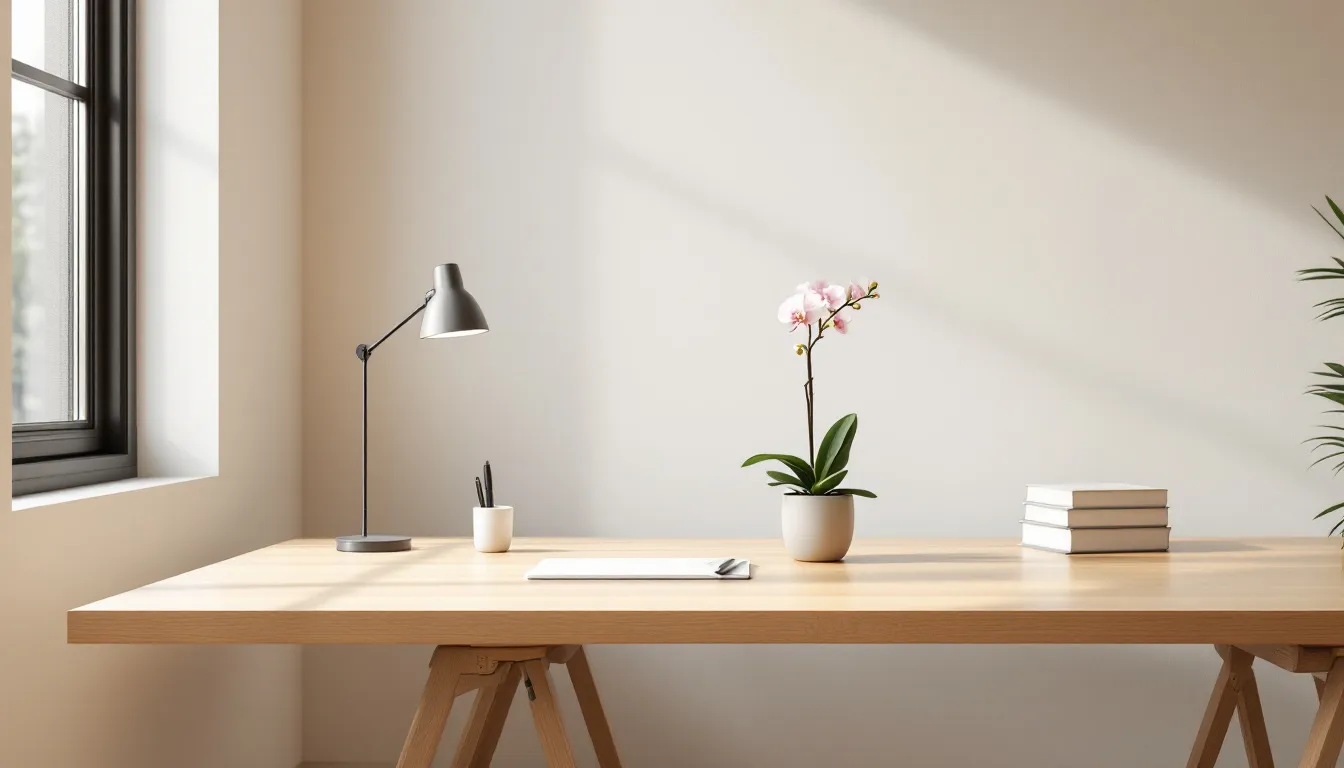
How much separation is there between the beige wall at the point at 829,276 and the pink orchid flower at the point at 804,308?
760 millimetres

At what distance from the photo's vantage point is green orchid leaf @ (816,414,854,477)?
2035 millimetres

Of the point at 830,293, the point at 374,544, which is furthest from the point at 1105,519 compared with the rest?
the point at 374,544

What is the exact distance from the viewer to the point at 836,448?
205 centimetres

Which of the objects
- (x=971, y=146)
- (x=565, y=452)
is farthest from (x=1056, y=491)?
(x=565, y=452)

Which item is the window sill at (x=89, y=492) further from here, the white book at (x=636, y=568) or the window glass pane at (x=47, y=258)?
the white book at (x=636, y=568)

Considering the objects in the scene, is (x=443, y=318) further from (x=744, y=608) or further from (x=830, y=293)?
(x=744, y=608)

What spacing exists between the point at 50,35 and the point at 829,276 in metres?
1.75

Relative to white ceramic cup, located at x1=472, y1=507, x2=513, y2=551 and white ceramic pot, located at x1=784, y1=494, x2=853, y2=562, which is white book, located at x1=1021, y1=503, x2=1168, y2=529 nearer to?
white ceramic pot, located at x1=784, y1=494, x2=853, y2=562

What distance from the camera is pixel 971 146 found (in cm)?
277

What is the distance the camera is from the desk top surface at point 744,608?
1541mm

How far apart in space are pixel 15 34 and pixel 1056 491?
2.07 meters

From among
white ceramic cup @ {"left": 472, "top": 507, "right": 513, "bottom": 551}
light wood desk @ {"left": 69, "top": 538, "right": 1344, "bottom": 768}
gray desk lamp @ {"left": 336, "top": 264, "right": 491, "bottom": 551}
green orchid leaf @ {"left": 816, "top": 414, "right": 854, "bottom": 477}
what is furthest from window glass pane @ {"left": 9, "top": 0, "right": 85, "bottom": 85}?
green orchid leaf @ {"left": 816, "top": 414, "right": 854, "bottom": 477}

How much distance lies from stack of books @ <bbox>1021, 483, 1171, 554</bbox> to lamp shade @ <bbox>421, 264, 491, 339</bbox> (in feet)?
3.80

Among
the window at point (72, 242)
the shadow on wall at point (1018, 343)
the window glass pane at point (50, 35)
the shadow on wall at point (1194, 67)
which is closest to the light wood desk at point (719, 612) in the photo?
the window at point (72, 242)
